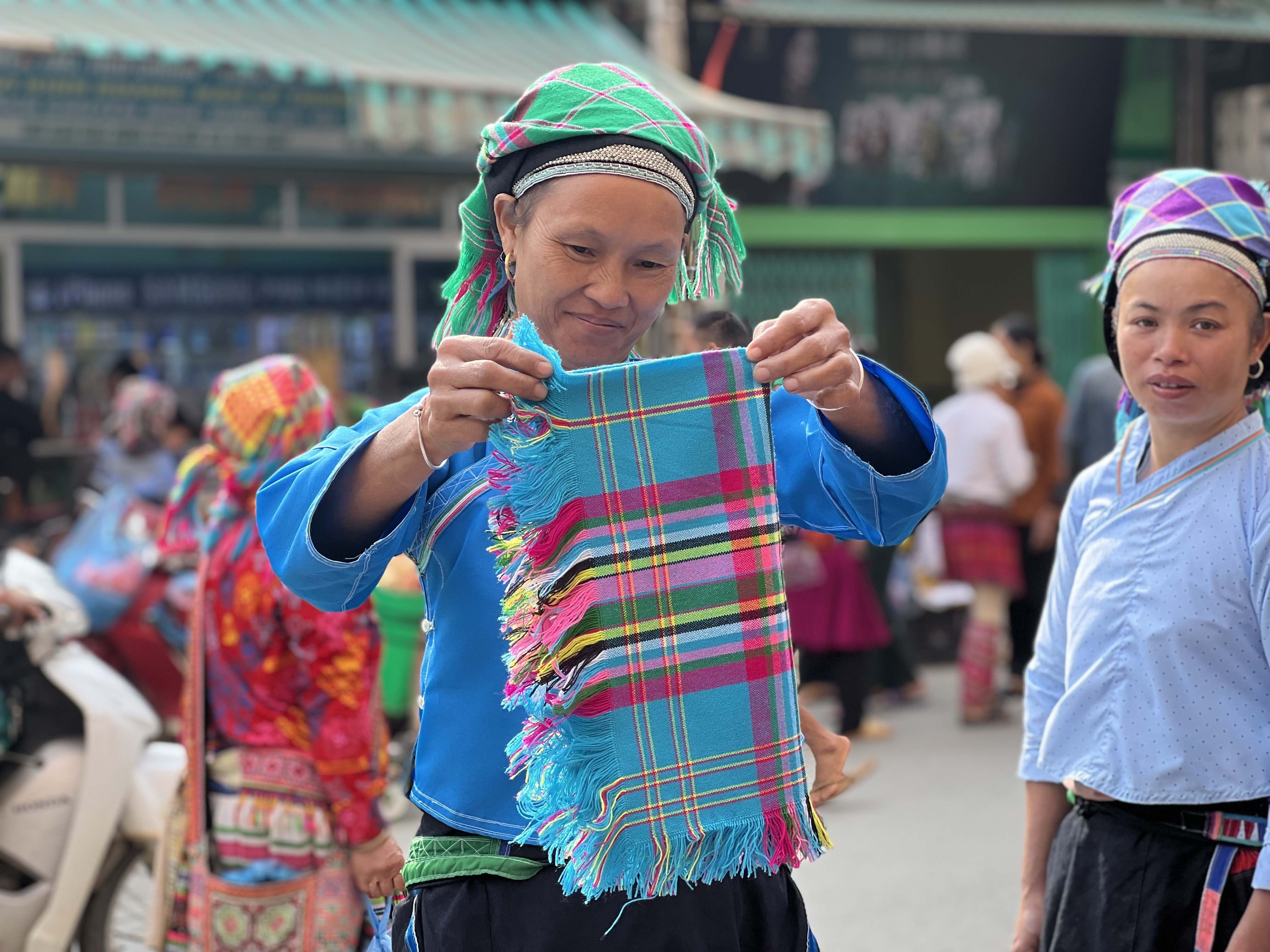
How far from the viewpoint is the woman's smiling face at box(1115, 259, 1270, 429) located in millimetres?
2350

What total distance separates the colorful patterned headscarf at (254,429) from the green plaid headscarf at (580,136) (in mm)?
1589

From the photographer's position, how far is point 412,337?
10.7m

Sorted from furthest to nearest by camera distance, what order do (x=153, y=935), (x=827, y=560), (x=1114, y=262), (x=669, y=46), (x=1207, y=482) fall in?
1. (x=669, y=46)
2. (x=827, y=560)
3. (x=153, y=935)
4. (x=1114, y=262)
5. (x=1207, y=482)

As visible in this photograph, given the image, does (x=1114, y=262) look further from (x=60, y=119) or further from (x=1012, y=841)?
(x=60, y=119)

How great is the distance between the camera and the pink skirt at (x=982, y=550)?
777 cm

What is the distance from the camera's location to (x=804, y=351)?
165 cm

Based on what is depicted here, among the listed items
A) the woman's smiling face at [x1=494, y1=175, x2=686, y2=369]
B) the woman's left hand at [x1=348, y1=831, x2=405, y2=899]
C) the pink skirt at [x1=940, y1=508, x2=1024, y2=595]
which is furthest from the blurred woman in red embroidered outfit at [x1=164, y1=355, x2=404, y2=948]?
the pink skirt at [x1=940, y1=508, x2=1024, y2=595]

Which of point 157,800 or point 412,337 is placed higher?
point 412,337

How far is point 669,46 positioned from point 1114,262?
852 cm

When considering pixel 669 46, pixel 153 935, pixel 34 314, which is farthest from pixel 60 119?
pixel 153 935

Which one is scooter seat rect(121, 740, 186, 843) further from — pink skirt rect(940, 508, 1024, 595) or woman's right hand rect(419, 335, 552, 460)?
pink skirt rect(940, 508, 1024, 595)

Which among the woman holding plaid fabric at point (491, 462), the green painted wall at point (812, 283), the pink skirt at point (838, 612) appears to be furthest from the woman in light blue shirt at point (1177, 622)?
the green painted wall at point (812, 283)

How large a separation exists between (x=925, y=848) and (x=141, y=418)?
4.52 m

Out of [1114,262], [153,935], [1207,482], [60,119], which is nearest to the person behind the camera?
[1207,482]
